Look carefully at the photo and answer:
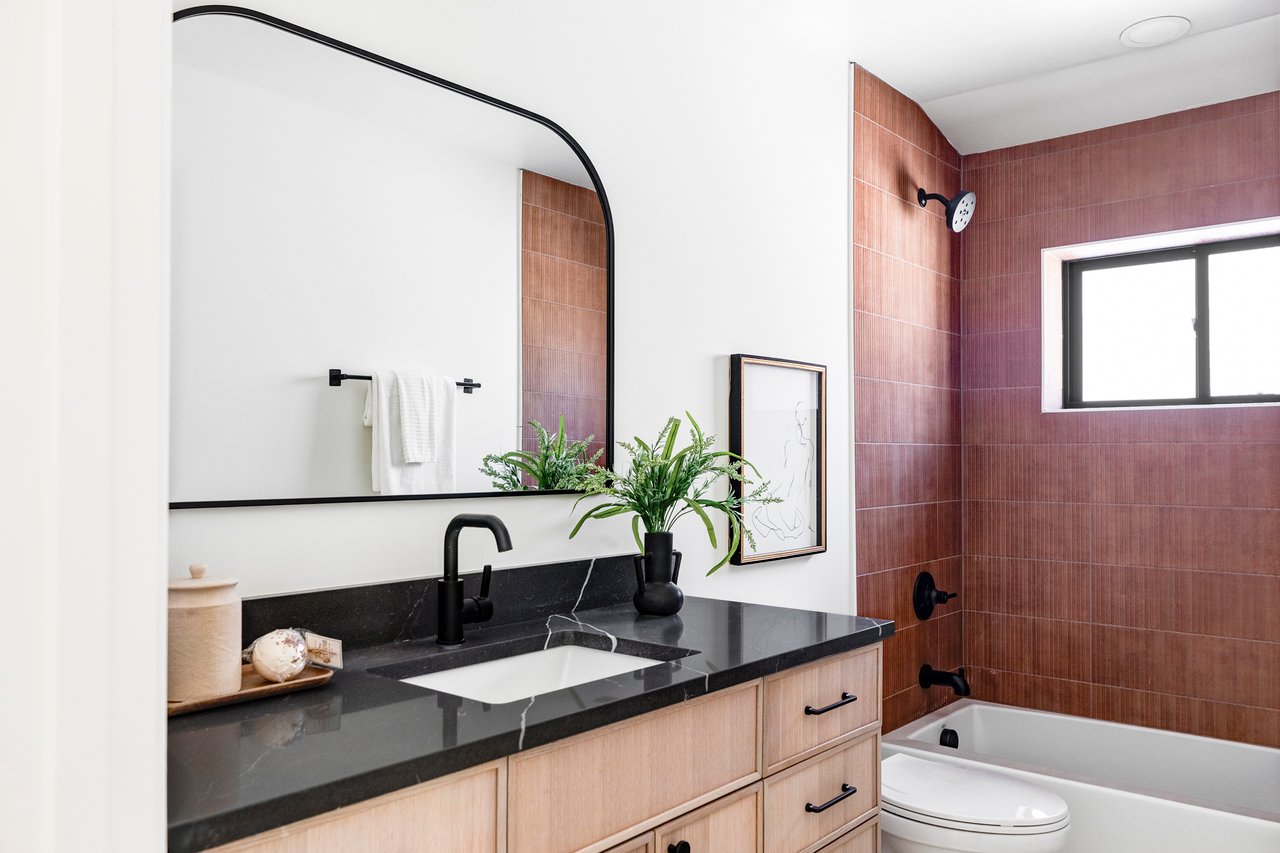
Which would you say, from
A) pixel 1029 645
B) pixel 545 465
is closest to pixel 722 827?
pixel 545 465

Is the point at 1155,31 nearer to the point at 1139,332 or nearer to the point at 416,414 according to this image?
the point at 1139,332

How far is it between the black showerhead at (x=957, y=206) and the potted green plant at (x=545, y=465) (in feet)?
6.26

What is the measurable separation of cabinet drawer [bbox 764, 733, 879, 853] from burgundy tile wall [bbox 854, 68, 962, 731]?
1.10 metres

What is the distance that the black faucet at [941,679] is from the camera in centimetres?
304

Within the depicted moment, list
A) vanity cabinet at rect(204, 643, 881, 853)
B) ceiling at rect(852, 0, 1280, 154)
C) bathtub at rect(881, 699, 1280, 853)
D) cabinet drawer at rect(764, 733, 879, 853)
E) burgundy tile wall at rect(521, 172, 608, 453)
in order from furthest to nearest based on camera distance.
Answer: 1. ceiling at rect(852, 0, 1280, 154)
2. bathtub at rect(881, 699, 1280, 853)
3. burgundy tile wall at rect(521, 172, 608, 453)
4. cabinet drawer at rect(764, 733, 879, 853)
5. vanity cabinet at rect(204, 643, 881, 853)

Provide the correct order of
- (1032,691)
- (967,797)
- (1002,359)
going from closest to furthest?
(967,797) < (1032,691) < (1002,359)

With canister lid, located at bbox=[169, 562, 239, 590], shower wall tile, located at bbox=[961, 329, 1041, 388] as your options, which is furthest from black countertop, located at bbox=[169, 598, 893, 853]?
shower wall tile, located at bbox=[961, 329, 1041, 388]

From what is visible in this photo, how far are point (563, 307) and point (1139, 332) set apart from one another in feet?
8.43

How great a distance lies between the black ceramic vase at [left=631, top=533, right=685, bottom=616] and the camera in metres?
1.88

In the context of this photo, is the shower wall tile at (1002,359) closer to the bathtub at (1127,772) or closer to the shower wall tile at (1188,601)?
the shower wall tile at (1188,601)

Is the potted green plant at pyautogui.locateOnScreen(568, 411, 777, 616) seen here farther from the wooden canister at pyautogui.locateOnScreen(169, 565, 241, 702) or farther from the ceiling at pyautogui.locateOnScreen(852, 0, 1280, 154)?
the ceiling at pyautogui.locateOnScreen(852, 0, 1280, 154)

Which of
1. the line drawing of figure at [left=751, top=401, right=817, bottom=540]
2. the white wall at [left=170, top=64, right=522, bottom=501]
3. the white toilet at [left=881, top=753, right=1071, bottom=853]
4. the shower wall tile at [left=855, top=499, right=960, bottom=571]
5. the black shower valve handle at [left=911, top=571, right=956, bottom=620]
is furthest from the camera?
the black shower valve handle at [left=911, top=571, right=956, bottom=620]

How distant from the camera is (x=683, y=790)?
137 centimetres

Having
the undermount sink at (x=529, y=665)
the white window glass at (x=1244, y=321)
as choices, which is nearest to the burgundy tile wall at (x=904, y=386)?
the white window glass at (x=1244, y=321)
